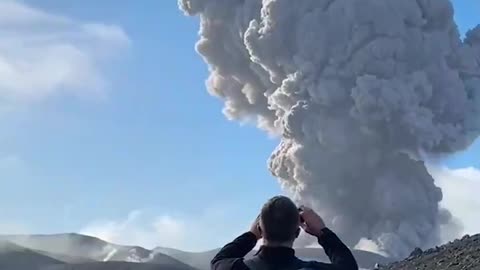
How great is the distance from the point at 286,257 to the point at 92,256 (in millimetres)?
79472

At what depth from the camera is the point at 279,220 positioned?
4004mm

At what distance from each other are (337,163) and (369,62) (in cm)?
712

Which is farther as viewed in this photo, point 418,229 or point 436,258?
point 418,229

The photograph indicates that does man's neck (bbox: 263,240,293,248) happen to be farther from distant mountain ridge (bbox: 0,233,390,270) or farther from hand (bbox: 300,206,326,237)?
distant mountain ridge (bbox: 0,233,390,270)

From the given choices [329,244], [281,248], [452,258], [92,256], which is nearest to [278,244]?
[281,248]

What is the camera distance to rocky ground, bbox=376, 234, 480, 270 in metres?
26.3

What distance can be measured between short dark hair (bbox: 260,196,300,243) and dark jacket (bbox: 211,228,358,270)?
48 mm

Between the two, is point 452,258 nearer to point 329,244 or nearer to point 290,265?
point 329,244

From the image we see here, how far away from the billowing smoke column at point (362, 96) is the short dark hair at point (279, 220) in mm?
48100

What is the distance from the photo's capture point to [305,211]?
167 inches

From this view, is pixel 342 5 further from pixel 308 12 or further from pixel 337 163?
pixel 337 163

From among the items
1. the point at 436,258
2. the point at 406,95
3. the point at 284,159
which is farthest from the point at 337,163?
the point at 436,258

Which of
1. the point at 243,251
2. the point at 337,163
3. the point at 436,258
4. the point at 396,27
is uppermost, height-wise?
the point at 396,27

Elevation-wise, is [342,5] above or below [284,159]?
above
